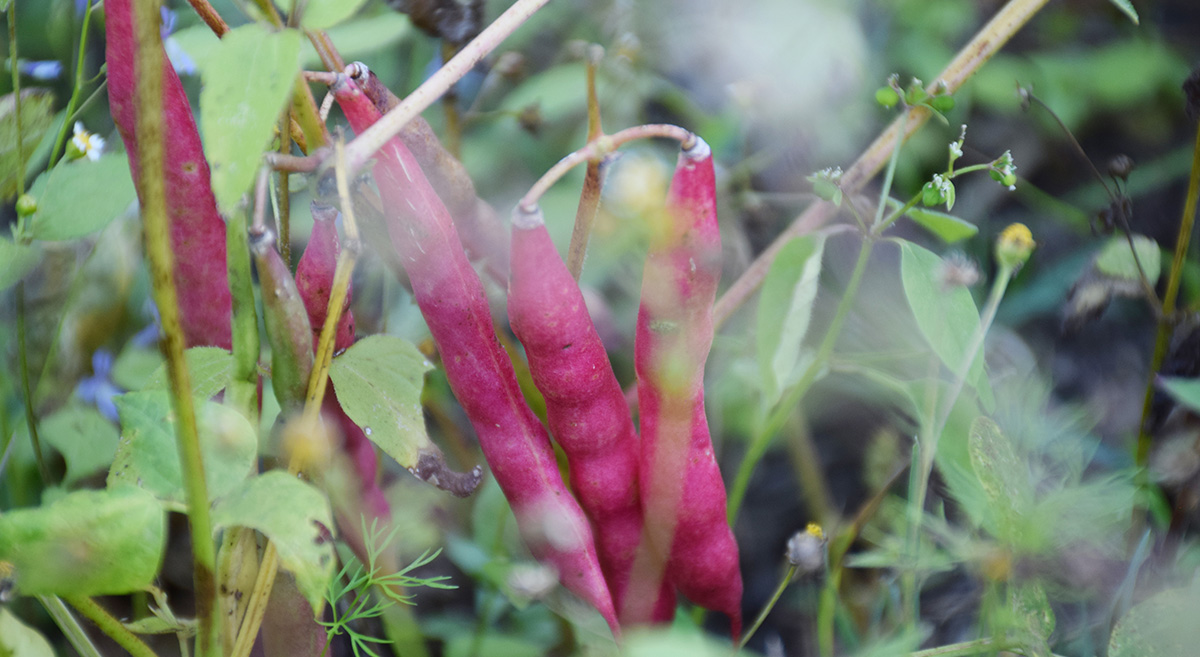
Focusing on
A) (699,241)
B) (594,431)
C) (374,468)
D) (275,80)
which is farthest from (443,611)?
(275,80)

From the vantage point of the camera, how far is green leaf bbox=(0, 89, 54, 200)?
0.67 metres

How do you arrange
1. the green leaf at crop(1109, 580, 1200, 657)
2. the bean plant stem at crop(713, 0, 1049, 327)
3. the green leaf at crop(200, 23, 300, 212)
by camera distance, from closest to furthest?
the green leaf at crop(200, 23, 300, 212)
the green leaf at crop(1109, 580, 1200, 657)
the bean plant stem at crop(713, 0, 1049, 327)

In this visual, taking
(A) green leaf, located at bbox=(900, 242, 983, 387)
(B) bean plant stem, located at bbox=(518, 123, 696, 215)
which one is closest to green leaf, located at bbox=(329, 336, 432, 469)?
(B) bean plant stem, located at bbox=(518, 123, 696, 215)

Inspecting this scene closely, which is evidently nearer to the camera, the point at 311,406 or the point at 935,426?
the point at 311,406

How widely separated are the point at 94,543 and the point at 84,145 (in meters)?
0.41

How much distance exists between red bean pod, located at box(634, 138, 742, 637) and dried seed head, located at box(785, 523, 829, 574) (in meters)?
0.06

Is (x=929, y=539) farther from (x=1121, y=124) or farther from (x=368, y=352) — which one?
(x=1121, y=124)

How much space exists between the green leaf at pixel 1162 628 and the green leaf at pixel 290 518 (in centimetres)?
51

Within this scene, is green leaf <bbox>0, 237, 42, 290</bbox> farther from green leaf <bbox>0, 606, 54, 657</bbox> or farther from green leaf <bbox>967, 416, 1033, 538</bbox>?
green leaf <bbox>967, 416, 1033, 538</bbox>

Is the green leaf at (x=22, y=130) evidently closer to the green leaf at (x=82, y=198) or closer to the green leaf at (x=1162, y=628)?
the green leaf at (x=82, y=198)

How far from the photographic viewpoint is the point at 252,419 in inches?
20.6

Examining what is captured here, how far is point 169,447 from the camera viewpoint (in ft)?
1.56

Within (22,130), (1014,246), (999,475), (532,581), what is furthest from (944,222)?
(22,130)

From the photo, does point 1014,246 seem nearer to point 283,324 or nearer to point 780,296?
point 780,296
